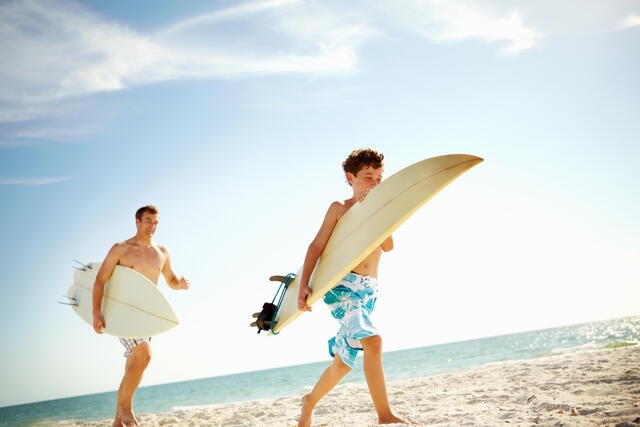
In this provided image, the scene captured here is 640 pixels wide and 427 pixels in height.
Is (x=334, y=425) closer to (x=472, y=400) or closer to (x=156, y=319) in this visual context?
(x=472, y=400)

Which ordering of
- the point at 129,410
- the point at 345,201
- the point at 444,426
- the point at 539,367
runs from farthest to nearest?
1. the point at 539,367
2. the point at 129,410
3. the point at 345,201
4. the point at 444,426

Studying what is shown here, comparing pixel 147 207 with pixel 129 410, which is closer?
pixel 129 410

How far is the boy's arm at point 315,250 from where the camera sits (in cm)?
263

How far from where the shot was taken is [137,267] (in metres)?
3.97

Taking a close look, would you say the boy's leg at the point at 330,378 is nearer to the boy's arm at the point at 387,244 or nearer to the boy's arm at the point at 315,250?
the boy's arm at the point at 315,250

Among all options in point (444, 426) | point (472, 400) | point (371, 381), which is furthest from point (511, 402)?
point (371, 381)

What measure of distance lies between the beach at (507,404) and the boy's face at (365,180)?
1.42m

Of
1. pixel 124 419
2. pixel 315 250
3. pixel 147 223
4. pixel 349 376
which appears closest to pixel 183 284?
pixel 147 223

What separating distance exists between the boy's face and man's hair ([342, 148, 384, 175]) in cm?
2

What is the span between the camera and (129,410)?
3.50 m

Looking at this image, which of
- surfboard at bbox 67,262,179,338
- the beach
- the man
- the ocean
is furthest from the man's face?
the ocean

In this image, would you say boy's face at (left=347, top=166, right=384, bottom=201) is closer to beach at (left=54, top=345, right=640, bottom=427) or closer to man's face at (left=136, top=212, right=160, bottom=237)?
beach at (left=54, top=345, right=640, bottom=427)

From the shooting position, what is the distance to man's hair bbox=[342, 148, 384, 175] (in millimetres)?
2795

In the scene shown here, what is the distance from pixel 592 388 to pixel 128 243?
13.2 ft
